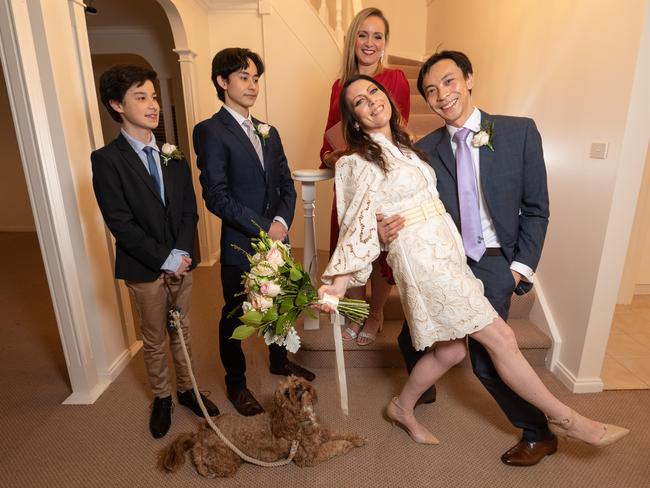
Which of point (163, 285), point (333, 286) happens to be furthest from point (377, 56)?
point (163, 285)

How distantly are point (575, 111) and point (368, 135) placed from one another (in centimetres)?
141

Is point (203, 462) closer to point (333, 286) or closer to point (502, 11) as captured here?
point (333, 286)

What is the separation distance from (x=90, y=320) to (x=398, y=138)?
1987mm

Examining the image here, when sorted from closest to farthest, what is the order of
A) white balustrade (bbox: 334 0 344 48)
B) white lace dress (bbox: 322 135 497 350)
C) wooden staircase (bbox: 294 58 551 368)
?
white lace dress (bbox: 322 135 497 350) → wooden staircase (bbox: 294 58 551 368) → white balustrade (bbox: 334 0 344 48)

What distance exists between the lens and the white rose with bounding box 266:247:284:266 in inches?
59.4

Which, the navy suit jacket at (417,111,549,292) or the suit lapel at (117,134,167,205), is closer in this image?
the navy suit jacket at (417,111,549,292)

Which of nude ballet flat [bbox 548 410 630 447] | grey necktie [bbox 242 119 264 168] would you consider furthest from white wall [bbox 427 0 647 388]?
grey necktie [bbox 242 119 264 168]

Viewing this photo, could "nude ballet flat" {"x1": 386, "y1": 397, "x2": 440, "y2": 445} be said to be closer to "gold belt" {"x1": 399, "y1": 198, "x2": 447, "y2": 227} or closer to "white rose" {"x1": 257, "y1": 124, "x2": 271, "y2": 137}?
"gold belt" {"x1": 399, "y1": 198, "x2": 447, "y2": 227}

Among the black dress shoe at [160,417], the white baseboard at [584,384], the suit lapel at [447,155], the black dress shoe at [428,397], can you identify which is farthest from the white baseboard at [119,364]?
the white baseboard at [584,384]

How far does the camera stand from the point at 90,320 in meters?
2.48

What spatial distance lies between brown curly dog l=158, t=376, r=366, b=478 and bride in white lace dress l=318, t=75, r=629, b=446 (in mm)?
476

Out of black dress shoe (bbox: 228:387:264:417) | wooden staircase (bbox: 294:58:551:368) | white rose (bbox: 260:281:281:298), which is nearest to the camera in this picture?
white rose (bbox: 260:281:281:298)

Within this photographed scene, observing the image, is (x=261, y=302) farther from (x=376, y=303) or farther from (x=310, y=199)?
(x=376, y=303)

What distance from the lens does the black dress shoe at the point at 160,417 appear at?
→ 2.14 meters
